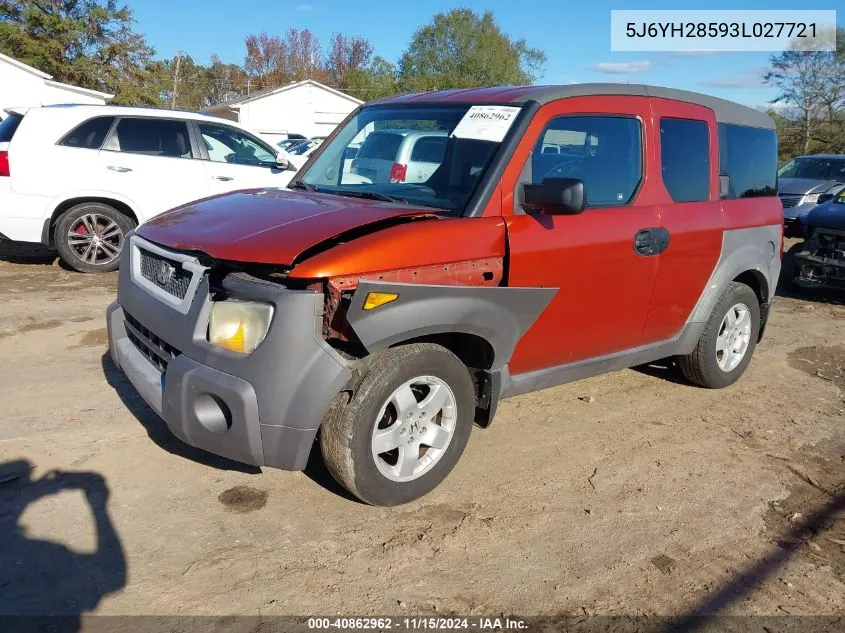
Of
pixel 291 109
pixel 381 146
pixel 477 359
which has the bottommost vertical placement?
pixel 477 359

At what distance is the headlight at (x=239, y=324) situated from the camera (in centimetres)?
300

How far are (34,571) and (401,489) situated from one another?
154 centimetres

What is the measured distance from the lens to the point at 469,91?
14.0ft

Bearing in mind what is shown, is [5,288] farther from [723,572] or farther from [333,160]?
[723,572]

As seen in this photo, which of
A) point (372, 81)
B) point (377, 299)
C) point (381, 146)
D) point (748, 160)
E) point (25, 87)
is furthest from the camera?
point (372, 81)

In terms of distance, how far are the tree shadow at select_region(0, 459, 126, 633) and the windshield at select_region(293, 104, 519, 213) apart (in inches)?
83.4

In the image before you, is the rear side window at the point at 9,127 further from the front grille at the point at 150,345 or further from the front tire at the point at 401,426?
the front tire at the point at 401,426

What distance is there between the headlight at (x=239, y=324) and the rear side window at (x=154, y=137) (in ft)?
20.1

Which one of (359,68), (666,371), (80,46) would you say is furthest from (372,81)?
(666,371)

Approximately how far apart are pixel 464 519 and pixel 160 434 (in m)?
1.83

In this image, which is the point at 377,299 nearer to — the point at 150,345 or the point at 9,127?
the point at 150,345

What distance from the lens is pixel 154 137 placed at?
28.1 ft

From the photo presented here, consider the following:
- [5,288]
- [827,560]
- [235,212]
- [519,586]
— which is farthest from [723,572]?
[5,288]

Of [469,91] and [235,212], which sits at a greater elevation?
[469,91]
